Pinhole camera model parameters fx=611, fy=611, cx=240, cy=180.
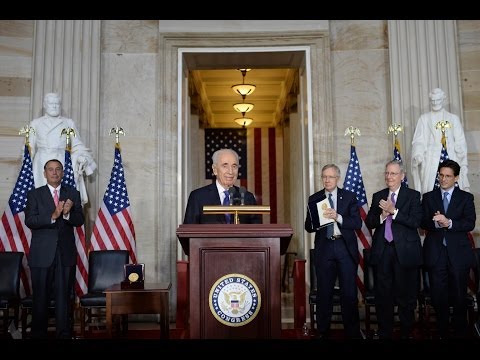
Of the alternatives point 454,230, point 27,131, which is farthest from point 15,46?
point 454,230

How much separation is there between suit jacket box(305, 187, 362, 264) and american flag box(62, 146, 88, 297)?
2.70m

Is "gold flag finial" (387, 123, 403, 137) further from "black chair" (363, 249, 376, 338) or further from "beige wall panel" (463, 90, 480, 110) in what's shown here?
"black chair" (363, 249, 376, 338)

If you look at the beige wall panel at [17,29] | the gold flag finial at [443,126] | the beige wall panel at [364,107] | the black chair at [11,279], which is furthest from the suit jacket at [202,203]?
the beige wall panel at [17,29]

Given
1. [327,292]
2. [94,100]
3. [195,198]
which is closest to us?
[195,198]

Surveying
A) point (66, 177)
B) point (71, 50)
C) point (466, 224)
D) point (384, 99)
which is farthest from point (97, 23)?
point (466, 224)

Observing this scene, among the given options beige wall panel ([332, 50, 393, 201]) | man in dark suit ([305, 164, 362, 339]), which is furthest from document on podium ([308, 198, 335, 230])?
beige wall panel ([332, 50, 393, 201])

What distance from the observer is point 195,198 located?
448cm

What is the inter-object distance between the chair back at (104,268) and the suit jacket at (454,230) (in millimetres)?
3177

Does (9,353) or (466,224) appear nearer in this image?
(9,353)

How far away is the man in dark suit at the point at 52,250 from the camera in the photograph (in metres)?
5.58

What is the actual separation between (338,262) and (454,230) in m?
1.09

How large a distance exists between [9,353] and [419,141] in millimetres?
5538

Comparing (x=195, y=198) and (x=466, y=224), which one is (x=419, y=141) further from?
(x=195, y=198)

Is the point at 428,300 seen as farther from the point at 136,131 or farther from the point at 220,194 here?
the point at 136,131
